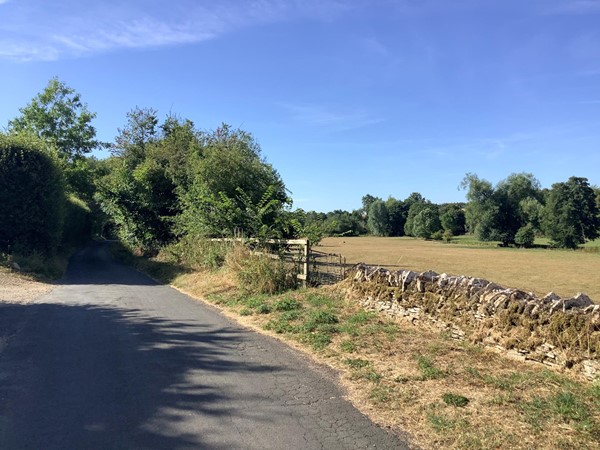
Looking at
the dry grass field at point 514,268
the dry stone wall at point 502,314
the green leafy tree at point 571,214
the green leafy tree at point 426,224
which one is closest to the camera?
the dry stone wall at point 502,314

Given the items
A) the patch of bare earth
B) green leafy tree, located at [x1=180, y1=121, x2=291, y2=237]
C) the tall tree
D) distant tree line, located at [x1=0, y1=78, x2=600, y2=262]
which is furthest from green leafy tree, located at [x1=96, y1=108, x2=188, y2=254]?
the tall tree

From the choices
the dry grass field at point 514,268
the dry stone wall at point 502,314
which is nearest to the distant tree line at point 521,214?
the dry grass field at point 514,268

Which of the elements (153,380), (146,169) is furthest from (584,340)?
(146,169)

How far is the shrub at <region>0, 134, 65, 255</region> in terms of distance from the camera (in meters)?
20.1

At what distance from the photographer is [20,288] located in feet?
49.3

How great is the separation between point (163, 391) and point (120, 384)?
0.62m

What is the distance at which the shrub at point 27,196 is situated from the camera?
20.1 m

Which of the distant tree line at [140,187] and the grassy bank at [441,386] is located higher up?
the distant tree line at [140,187]

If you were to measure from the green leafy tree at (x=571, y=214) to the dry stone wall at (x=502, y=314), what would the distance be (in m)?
88.8

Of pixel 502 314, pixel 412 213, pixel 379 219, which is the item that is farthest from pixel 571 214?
pixel 502 314

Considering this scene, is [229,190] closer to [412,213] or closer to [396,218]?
[412,213]

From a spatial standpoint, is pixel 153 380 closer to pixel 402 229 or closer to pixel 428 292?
pixel 428 292

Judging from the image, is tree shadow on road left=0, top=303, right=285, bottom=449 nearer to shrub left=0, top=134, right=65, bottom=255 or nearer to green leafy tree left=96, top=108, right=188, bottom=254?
shrub left=0, top=134, right=65, bottom=255

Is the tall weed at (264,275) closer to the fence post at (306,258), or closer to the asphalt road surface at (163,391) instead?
the fence post at (306,258)
